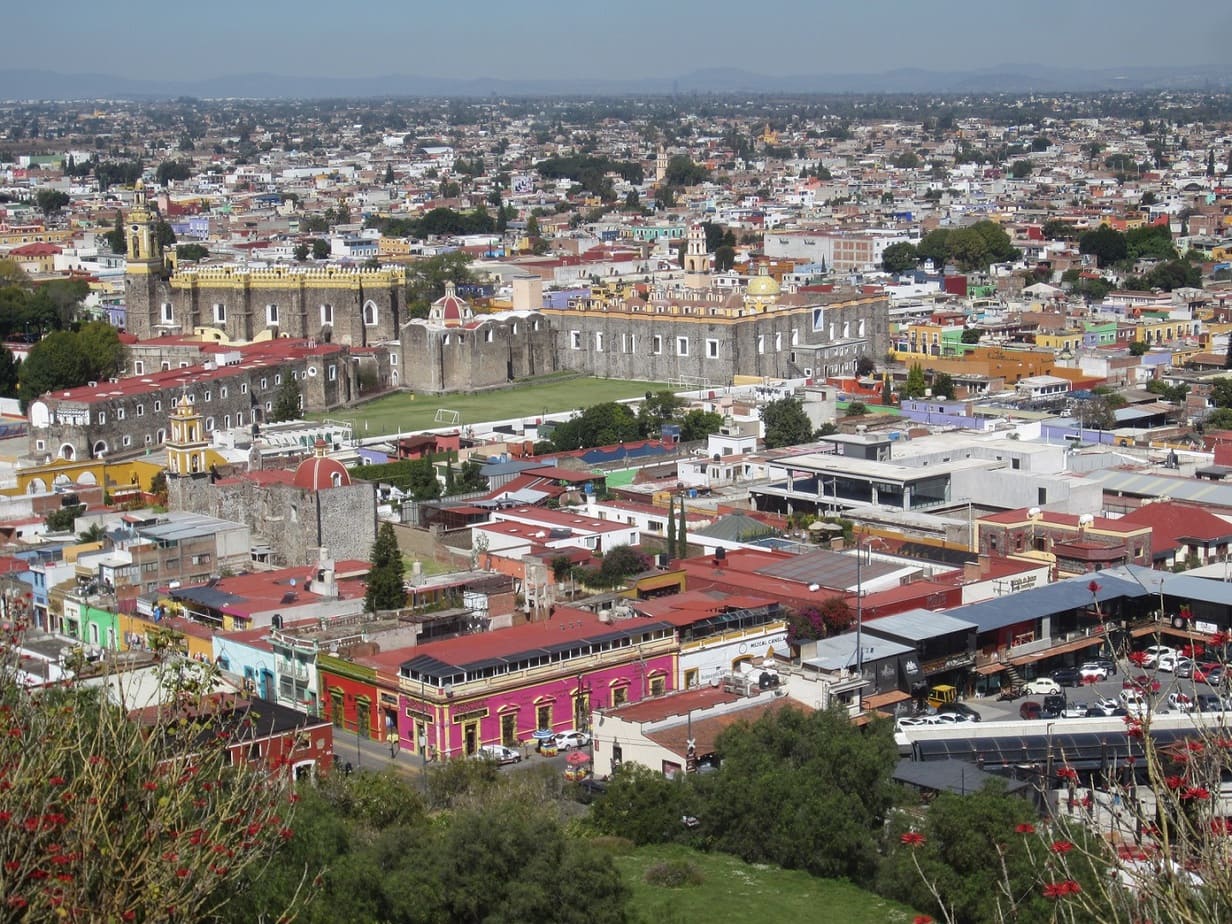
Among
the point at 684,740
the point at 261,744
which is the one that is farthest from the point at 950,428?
the point at 261,744

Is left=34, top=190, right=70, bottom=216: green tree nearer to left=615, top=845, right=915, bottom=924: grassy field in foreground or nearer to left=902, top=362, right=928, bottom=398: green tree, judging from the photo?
left=902, top=362, right=928, bottom=398: green tree

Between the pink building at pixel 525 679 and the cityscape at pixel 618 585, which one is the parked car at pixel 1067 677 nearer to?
the cityscape at pixel 618 585

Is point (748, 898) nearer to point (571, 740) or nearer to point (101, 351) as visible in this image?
point (571, 740)

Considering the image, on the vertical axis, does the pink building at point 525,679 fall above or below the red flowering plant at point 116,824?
below

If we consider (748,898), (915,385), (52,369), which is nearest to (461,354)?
(52,369)

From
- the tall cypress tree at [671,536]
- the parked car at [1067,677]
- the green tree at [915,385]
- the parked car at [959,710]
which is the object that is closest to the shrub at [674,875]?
the parked car at [959,710]

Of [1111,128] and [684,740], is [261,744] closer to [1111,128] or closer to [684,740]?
[684,740]
